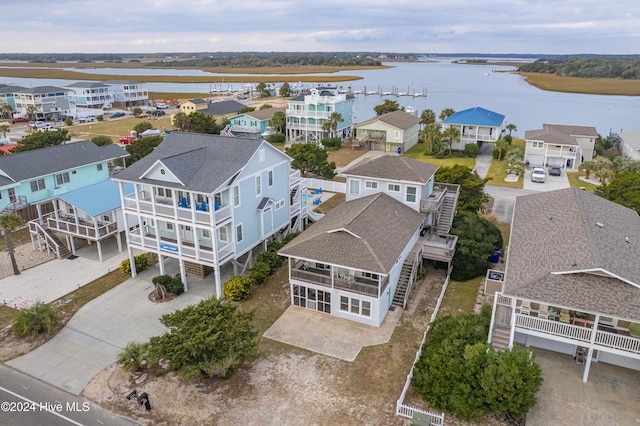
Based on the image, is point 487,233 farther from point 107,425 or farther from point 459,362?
point 107,425

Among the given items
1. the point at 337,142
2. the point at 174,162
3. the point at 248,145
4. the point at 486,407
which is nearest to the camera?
the point at 486,407

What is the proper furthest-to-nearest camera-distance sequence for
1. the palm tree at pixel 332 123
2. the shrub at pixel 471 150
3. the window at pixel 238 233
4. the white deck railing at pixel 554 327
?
1. the palm tree at pixel 332 123
2. the shrub at pixel 471 150
3. the window at pixel 238 233
4. the white deck railing at pixel 554 327

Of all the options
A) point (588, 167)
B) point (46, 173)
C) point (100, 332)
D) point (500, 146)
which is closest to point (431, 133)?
point (500, 146)

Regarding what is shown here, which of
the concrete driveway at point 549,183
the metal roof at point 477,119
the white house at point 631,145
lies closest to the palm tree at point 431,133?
the metal roof at point 477,119

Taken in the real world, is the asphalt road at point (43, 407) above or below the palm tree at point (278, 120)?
below

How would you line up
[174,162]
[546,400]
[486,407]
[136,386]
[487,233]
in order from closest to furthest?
[486,407] → [546,400] → [136,386] → [174,162] → [487,233]

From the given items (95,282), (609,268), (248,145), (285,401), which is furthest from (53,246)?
(609,268)

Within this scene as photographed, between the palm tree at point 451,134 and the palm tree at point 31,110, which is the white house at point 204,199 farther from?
the palm tree at point 31,110
